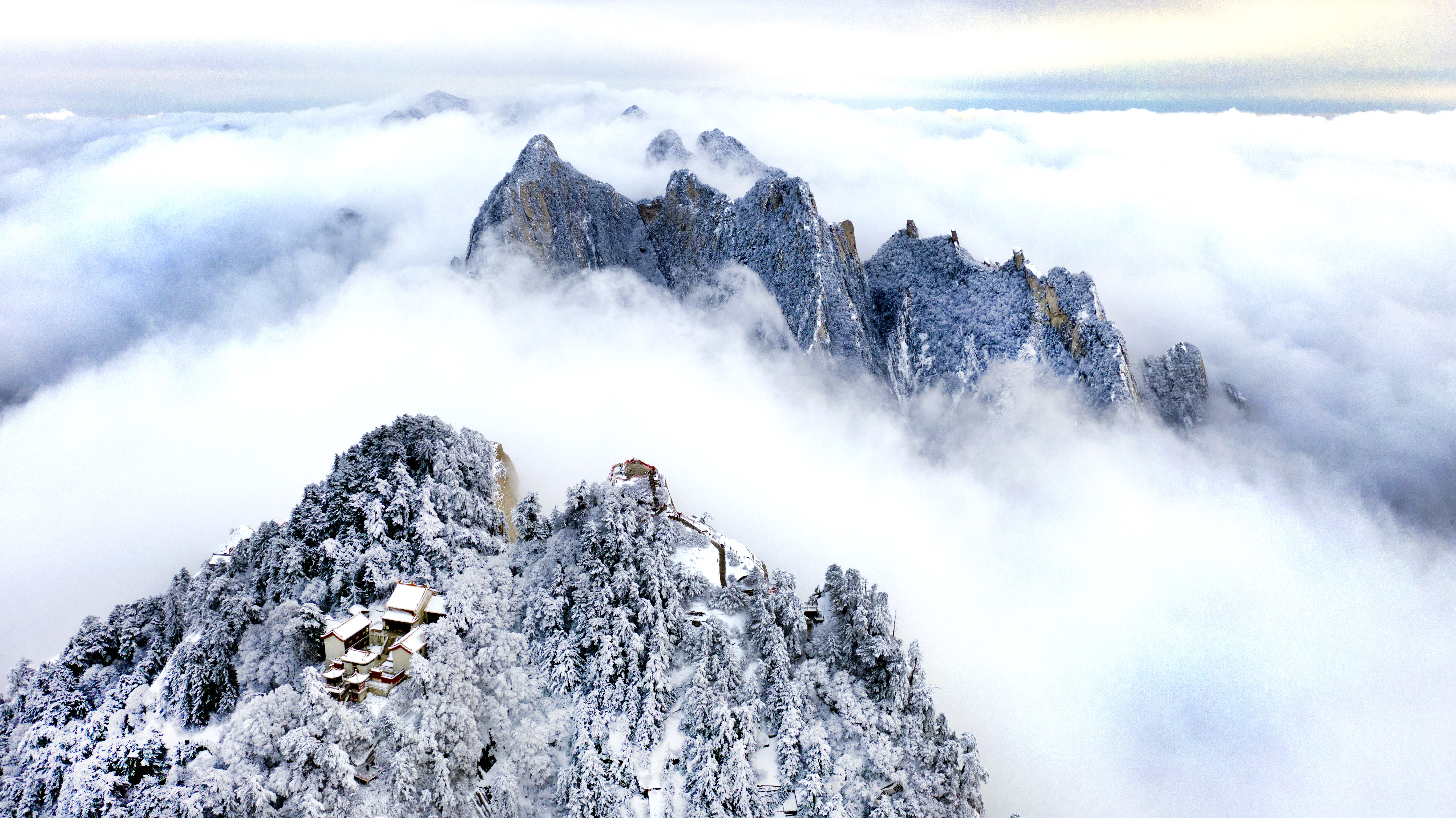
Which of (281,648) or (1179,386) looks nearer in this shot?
(281,648)

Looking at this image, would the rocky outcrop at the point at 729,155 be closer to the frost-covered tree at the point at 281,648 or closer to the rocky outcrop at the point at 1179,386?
the rocky outcrop at the point at 1179,386

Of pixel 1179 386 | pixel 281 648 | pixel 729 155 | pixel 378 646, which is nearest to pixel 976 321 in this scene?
pixel 1179 386

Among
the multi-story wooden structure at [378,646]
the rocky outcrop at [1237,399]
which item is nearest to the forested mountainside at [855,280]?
the rocky outcrop at [1237,399]

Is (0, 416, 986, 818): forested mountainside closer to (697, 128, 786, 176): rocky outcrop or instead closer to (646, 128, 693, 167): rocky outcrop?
(697, 128, 786, 176): rocky outcrop

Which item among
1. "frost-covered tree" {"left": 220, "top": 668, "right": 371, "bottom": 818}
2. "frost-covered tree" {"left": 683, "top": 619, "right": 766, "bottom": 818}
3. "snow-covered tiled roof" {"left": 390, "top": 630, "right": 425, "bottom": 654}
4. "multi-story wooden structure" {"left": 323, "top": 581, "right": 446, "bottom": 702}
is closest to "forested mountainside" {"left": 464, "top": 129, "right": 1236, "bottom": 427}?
"frost-covered tree" {"left": 683, "top": 619, "right": 766, "bottom": 818}

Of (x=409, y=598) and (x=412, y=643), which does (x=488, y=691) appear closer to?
(x=412, y=643)

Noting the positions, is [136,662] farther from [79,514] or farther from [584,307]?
[79,514]
